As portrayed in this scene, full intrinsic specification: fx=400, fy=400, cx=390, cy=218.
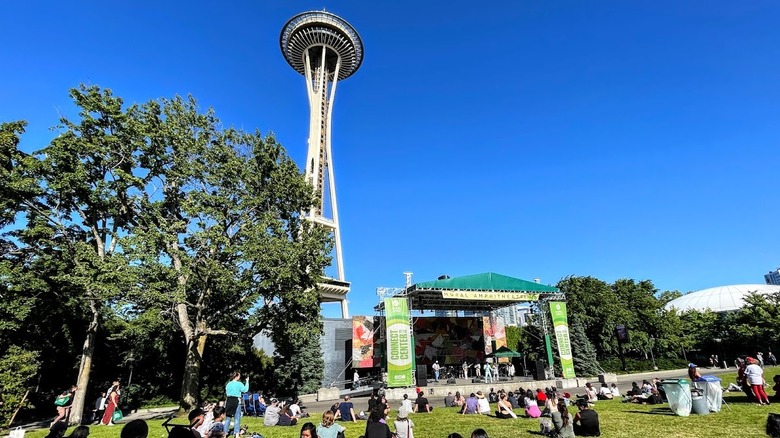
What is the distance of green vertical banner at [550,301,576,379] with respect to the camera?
90.8ft

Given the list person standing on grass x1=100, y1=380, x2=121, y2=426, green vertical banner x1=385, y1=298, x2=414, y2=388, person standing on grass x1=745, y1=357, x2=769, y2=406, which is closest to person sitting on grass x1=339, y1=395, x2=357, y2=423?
person standing on grass x1=100, y1=380, x2=121, y2=426

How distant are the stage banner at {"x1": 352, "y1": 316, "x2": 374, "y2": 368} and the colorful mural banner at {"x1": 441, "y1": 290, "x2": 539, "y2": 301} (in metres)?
8.44

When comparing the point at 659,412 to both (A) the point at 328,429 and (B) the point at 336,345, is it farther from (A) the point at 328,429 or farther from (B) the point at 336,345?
(B) the point at 336,345

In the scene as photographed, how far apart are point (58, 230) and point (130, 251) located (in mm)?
4598

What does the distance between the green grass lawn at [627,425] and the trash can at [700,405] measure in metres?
0.24

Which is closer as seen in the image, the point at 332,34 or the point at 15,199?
the point at 15,199

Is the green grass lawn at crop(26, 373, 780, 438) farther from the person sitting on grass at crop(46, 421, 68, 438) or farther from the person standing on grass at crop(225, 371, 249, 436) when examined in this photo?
the person sitting on grass at crop(46, 421, 68, 438)

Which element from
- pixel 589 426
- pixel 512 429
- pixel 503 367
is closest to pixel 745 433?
pixel 589 426

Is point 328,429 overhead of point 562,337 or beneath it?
beneath

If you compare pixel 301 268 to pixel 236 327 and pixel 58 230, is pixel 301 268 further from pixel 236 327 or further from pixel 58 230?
pixel 58 230

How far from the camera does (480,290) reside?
2802 centimetres

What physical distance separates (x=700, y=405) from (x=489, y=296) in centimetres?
1705

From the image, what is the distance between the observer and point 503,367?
34969 mm

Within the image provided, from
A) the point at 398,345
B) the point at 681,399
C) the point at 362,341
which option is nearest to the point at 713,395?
the point at 681,399
